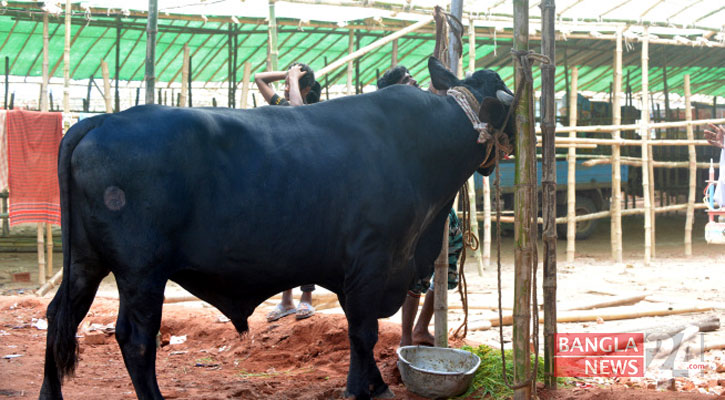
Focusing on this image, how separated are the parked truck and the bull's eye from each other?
29.9 feet

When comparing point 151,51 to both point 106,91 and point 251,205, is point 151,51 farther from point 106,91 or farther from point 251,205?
point 106,91

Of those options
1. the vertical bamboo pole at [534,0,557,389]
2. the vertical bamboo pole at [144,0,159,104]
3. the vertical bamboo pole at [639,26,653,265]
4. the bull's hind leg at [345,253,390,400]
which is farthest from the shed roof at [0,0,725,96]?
the bull's hind leg at [345,253,390,400]

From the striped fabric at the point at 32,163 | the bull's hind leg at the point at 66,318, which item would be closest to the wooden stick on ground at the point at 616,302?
the bull's hind leg at the point at 66,318

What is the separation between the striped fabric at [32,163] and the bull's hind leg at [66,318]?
4714 mm

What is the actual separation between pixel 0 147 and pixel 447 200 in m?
5.72

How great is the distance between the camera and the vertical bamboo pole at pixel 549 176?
3262 mm

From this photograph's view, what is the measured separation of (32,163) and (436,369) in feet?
18.2

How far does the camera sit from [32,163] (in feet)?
24.2

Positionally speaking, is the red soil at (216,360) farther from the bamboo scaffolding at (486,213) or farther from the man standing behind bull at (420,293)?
the bamboo scaffolding at (486,213)

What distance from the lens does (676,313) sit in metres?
5.68

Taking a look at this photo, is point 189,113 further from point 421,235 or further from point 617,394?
point 617,394

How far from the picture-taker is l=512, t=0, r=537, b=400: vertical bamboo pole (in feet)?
9.98

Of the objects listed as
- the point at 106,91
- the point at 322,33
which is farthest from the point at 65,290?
the point at 322,33

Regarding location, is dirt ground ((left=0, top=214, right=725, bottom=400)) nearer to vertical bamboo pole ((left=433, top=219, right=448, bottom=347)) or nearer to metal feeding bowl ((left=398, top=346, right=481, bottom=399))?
metal feeding bowl ((left=398, top=346, right=481, bottom=399))
